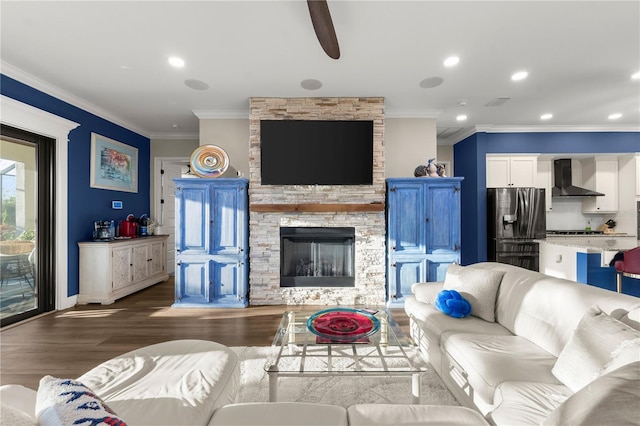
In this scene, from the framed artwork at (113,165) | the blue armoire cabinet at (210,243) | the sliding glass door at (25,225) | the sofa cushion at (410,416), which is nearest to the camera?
the sofa cushion at (410,416)

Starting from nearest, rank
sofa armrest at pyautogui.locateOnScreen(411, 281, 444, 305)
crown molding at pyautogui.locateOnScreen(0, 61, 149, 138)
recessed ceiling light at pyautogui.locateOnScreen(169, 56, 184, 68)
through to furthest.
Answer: sofa armrest at pyautogui.locateOnScreen(411, 281, 444, 305) → recessed ceiling light at pyautogui.locateOnScreen(169, 56, 184, 68) → crown molding at pyautogui.locateOnScreen(0, 61, 149, 138)

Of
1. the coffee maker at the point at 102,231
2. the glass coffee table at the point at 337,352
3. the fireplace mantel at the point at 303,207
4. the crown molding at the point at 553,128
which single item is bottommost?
the glass coffee table at the point at 337,352

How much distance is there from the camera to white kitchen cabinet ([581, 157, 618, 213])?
200 inches

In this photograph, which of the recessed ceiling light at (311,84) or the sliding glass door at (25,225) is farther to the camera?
the recessed ceiling light at (311,84)

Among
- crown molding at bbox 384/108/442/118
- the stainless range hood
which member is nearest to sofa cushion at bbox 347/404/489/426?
crown molding at bbox 384/108/442/118

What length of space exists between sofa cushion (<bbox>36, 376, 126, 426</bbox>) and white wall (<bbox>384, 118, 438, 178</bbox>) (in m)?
4.16

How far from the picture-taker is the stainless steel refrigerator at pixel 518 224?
183 inches

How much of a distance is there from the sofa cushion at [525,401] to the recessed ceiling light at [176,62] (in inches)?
141

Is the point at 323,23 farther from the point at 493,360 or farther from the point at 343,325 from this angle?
the point at 493,360

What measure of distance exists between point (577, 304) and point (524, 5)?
213 centimetres

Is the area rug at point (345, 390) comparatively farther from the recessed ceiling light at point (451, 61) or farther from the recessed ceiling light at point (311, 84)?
the recessed ceiling light at point (311, 84)

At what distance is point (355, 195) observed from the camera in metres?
3.88

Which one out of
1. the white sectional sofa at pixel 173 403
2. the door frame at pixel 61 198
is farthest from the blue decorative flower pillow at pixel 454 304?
the door frame at pixel 61 198

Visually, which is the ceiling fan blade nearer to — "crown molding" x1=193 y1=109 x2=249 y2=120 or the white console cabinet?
"crown molding" x1=193 y1=109 x2=249 y2=120
